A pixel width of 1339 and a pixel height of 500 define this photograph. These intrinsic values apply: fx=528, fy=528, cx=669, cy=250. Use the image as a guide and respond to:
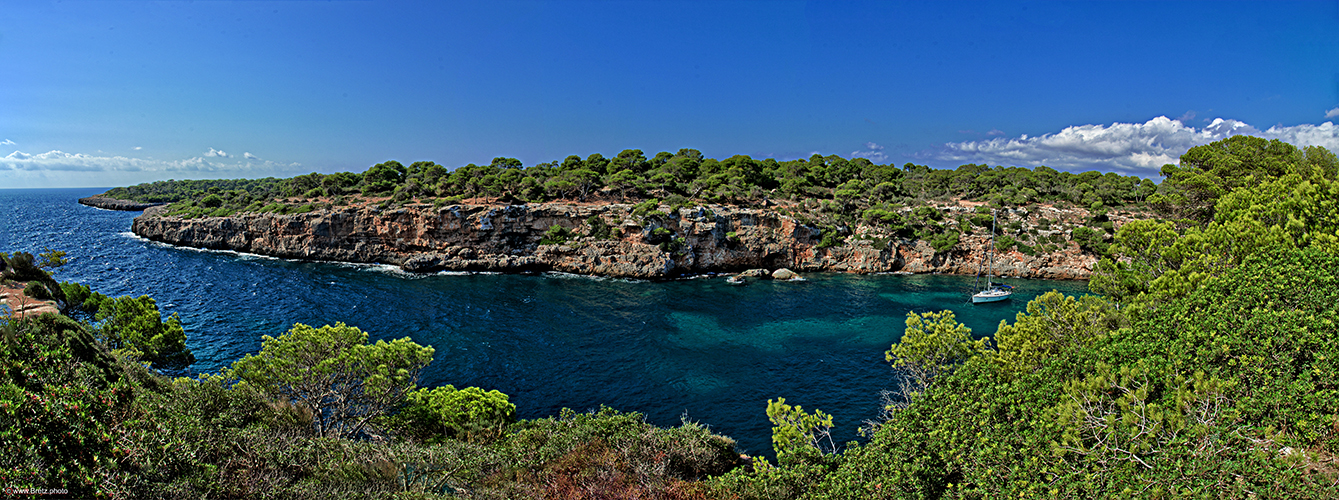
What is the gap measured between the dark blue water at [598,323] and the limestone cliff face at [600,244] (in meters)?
3.29

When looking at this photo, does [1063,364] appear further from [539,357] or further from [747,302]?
[747,302]

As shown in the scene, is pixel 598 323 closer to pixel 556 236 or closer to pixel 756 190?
pixel 556 236

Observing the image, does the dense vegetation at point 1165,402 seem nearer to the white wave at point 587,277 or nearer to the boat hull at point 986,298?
the boat hull at point 986,298

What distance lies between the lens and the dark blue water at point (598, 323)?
27719 millimetres

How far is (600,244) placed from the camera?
5978cm

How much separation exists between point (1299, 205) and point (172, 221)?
10206cm

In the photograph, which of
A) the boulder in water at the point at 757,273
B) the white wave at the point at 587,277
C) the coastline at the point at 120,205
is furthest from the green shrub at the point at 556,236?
the coastline at the point at 120,205

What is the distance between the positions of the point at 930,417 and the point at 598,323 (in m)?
30.7

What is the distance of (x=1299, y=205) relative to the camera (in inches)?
601

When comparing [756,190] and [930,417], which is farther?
[756,190]

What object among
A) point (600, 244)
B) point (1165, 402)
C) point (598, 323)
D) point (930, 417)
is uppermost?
point (1165, 402)

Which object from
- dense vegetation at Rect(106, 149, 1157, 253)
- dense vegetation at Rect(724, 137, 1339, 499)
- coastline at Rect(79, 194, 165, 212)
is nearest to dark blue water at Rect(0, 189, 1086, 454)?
dense vegetation at Rect(106, 149, 1157, 253)

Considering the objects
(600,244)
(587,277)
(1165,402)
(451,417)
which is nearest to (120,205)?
(600,244)

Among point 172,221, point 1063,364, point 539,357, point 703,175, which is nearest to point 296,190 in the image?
point 172,221
